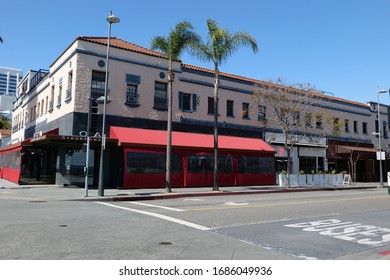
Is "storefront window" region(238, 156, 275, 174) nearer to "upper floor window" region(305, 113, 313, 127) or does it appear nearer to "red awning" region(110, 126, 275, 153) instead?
"red awning" region(110, 126, 275, 153)

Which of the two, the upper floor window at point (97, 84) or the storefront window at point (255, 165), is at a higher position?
the upper floor window at point (97, 84)

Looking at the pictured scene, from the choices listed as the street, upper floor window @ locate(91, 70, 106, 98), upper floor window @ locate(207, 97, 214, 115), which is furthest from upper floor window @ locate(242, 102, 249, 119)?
the street

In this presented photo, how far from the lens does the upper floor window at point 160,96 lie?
84.2ft

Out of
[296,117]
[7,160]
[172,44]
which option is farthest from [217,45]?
[7,160]

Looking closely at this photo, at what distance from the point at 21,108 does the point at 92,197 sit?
2821cm

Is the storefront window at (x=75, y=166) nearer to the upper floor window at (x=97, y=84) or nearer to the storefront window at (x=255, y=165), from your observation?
the upper floor window at (x=97, y=84)

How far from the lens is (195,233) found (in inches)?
341

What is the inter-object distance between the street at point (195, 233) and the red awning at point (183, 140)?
9790 millimetres

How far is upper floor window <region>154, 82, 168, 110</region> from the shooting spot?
84.2 ft

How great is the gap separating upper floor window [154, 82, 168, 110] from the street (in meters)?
13.5

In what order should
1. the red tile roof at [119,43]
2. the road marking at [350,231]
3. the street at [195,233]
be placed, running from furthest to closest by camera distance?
1. the red tile roof at [119,43]
2. the road marking at [350,231]
3. the street at [195,233]

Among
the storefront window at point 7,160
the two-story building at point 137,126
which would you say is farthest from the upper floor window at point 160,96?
the storefront window at point 7,160

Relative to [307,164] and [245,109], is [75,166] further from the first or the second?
[307,164]

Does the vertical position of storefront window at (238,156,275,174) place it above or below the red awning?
below
